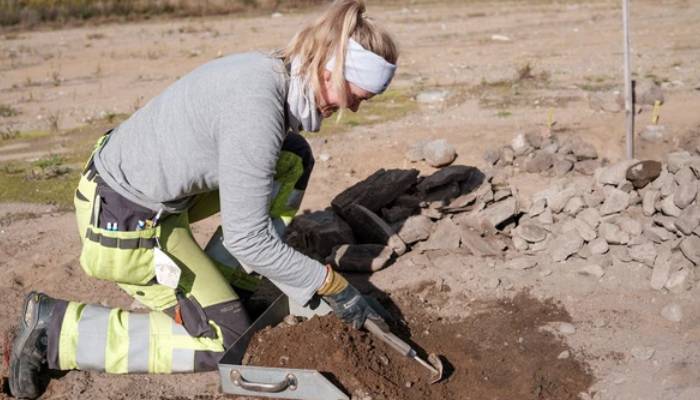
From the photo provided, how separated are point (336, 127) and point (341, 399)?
4.56 m

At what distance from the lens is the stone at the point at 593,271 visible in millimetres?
4215

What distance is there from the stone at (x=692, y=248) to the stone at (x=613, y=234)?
0.32 m

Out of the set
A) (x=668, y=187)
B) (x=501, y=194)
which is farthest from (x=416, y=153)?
(x=668, y=187)

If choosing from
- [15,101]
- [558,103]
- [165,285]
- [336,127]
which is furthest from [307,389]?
[15,101]

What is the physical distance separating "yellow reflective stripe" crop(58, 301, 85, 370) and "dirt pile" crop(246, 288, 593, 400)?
761 mm

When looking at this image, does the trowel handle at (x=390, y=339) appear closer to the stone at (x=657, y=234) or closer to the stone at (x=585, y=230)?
the stone at (x=585, y=230)

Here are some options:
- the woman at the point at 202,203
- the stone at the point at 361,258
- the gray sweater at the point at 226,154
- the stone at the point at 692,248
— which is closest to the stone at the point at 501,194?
the stone at the point at 361,258

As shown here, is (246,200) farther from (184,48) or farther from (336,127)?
(184,48)

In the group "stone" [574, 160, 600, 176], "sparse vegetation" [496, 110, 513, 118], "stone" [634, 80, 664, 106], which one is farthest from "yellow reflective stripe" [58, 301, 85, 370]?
"stone" [634, 80, 664, 106]

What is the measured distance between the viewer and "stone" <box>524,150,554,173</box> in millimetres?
5613

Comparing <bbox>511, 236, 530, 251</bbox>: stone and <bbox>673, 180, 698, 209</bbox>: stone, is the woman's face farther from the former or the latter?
<bbox>673, 180, 698, 209</bbox>: stone

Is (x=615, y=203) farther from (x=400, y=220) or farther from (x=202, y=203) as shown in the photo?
(x=202, y=203)

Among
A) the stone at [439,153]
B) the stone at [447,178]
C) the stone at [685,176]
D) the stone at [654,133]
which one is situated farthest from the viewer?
the stone at [654,133]

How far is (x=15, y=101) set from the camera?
1019 centimetres
